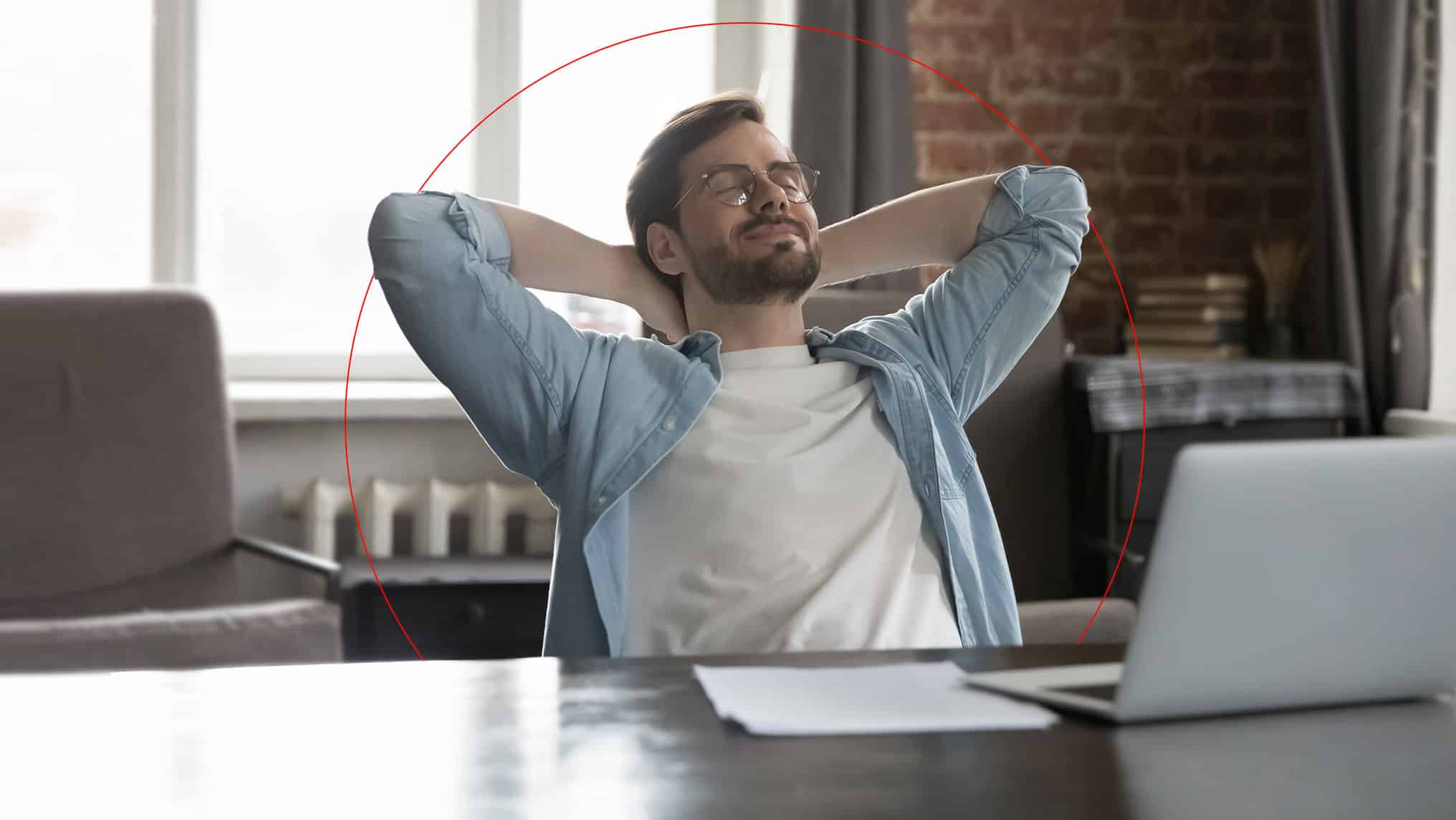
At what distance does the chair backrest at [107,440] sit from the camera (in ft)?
8.07

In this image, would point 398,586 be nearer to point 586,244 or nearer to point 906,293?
point 586,244

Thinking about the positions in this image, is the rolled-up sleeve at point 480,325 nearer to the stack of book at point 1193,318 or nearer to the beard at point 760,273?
the beard at point 760,273

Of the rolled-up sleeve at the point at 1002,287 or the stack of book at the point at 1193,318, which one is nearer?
the rolled-up sleeve at the point at 1002,287

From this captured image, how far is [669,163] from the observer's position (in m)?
1.39

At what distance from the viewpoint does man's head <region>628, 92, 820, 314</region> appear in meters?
1.38

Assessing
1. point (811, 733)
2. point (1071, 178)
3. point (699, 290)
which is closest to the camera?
point (811, 733)

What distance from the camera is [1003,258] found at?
1.43 meters

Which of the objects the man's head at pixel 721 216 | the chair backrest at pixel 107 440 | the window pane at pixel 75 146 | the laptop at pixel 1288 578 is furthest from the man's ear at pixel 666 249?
the window pane at pixel 75 146

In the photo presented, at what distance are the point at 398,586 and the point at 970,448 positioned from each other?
0.78 metres

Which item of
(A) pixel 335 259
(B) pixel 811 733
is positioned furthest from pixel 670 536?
(A) pixel 335 259

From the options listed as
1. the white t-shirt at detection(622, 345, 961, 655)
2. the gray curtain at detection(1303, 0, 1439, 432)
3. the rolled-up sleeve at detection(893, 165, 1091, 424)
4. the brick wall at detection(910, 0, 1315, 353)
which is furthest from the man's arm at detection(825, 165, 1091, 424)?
the brick wall at detection(910, 0, 1315, 353)

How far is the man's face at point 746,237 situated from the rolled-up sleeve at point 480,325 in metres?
0.16

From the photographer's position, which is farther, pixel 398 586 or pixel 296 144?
pixel 296 144

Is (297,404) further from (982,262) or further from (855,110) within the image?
(982,262)
